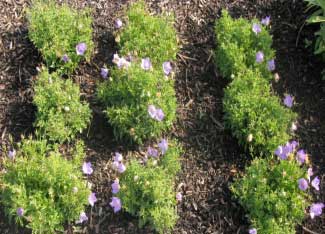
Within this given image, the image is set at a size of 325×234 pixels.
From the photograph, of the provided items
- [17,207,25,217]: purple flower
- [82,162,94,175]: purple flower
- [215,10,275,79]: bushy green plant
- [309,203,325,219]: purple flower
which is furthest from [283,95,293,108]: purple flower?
[17,207,25,217]: purple flower

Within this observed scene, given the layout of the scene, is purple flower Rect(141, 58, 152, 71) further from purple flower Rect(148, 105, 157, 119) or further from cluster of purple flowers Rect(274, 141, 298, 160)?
cluster of purple flowers Rect(274, 141, 298, 160)

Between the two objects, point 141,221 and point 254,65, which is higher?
point 254,65

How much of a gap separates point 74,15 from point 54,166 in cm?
158

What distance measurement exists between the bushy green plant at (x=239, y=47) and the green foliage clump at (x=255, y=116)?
0.17 m

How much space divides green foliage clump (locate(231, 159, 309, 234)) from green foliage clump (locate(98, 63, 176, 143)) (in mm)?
852

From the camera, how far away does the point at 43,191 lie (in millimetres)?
4301

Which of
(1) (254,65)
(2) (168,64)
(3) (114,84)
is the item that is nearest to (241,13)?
(1) (254,65)

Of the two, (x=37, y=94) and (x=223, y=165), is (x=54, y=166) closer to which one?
(x=37, y=94)

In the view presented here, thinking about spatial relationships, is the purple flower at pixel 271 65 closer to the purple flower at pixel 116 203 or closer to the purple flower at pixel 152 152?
the purple flower at pixel 152 152

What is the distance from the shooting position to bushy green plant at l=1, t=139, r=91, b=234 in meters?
4.19

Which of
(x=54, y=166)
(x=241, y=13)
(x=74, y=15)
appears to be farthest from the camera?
(x=241, y=13)

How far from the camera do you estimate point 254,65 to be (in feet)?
16.4

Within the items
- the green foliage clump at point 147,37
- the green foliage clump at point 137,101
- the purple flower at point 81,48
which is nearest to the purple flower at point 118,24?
the green foliage clump at point 147,37

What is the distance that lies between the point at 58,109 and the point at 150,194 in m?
1.07
